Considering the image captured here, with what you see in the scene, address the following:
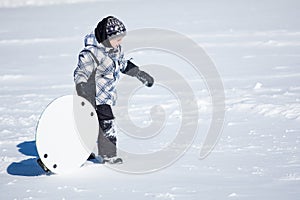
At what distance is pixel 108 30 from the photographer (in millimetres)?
4383

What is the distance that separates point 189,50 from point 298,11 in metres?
5.80

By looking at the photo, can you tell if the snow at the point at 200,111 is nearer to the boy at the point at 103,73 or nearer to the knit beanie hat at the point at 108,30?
the boy at the point at 103,73

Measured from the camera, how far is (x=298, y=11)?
15.2 m

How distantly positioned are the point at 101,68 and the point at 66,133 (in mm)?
576

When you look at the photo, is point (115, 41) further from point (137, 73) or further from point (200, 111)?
point (200, 111)

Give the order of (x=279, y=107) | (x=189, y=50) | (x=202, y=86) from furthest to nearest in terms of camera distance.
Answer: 1. (x=189, y=50)
2. (x=202, y=86)
3. (x=279, y=107)

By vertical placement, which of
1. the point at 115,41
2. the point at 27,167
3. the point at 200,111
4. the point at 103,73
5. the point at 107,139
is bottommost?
the point at 27,167

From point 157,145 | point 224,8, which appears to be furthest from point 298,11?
point 157,145

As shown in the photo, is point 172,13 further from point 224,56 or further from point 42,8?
point 224,56

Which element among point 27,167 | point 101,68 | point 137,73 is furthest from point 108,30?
point 27,167

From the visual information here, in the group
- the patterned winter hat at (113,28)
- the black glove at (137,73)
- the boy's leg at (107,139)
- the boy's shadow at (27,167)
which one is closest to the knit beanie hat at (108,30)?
the patterned winter hat at (113,28)

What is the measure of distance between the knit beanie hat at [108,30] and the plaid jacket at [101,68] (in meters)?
0.04

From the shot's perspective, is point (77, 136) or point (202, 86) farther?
point (202, 86)

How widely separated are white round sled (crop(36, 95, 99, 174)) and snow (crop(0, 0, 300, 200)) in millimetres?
118
